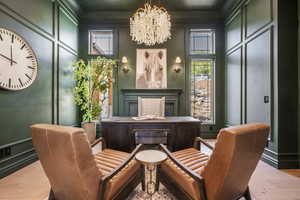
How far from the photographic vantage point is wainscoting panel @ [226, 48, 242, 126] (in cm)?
406

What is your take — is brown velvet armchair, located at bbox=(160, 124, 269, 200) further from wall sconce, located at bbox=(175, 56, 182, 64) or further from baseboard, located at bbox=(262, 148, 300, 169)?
wall sconce, located at bbox=(175, 56, 182, 64)

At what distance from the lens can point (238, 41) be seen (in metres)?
4.11

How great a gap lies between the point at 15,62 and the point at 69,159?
221cm

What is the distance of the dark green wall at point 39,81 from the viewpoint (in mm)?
2533

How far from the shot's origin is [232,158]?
123 centimetres

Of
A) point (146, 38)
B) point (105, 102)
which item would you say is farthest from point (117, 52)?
point (146, 38)

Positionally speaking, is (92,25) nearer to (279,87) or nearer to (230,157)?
(279,87)

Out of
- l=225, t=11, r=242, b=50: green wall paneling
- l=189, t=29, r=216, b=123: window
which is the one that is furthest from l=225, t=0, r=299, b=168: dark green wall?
l=189, t=29, r=216, b=123: window

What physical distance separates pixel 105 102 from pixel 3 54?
9.51 ft

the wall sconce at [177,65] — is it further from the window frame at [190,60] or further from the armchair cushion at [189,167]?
the armchair cushion at [189,167]

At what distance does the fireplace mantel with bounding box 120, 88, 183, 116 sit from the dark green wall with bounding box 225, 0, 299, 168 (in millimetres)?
1753

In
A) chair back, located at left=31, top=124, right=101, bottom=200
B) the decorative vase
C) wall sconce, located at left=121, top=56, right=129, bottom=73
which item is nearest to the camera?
chair back, located at left=31, top=124, right=101, bottom=200

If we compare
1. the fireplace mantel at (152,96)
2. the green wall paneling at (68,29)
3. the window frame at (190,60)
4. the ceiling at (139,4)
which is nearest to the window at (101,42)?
the green wall paneling at (68,29)

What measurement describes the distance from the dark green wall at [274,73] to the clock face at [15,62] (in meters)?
3.99
